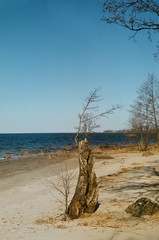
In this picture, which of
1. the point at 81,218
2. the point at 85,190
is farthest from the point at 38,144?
the point at 81,218

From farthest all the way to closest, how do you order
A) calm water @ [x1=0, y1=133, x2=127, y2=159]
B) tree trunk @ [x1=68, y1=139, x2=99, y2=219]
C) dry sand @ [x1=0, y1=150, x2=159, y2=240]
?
calm water @ [x1=0, y1=133, x2=127, y2=159]
tree trunk @ [x1=68, y1=139, x2=99, y2=219]
dry sand @ [x1=0, y1=150, x2=159, y2=240]

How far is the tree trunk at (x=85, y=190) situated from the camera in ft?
20.3

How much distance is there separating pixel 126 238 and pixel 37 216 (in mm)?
→ 3290

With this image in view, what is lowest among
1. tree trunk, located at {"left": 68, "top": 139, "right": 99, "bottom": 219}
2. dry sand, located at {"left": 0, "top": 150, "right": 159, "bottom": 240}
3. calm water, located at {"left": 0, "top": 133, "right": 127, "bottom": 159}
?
calm water, located at {"left": 0, "top": 133, "right": 127, "bottom": 159}

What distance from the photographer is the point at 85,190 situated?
21.1 ft

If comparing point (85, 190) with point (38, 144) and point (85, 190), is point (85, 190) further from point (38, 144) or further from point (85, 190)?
point (38, 144)

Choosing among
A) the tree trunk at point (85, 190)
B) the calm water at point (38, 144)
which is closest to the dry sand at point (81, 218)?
the tree trunk at point (85, 190)

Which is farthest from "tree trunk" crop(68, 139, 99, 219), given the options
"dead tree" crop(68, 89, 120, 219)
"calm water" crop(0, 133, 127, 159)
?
"calm water" crop(0, 133, 127, 159)

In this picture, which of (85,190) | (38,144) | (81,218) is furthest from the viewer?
(38,144)

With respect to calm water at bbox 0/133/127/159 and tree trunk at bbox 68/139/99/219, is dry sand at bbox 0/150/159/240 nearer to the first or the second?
tree trunk at bbox 68/139/99/219

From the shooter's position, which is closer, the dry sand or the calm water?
the dry sand

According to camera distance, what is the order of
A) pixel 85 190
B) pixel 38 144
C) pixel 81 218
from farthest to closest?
1. pixel 38 144
2. pixel 85 190
3. pixel 81 218

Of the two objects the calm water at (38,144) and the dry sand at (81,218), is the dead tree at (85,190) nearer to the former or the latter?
the dry sand at (81,218)

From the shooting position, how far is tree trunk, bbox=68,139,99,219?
6.20 metres
